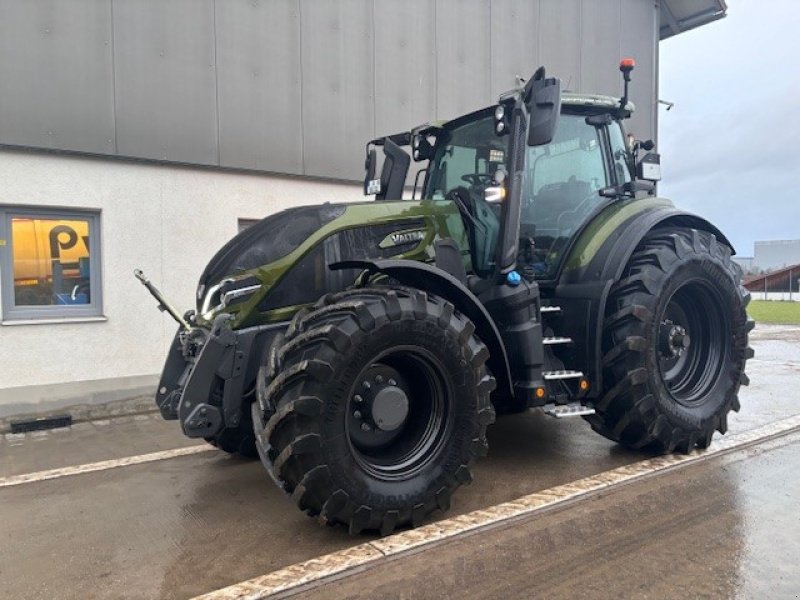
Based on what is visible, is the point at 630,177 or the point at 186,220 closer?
the point at 630,177

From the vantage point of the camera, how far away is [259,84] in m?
7.77

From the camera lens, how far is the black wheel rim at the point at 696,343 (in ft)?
16.2

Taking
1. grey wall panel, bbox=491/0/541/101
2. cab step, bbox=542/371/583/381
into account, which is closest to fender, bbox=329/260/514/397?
cab step, bbox=542/371/583/381

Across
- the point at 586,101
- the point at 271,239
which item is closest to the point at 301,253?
the point at 271,239

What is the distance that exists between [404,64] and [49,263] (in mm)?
5540

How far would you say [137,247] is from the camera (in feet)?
23.0

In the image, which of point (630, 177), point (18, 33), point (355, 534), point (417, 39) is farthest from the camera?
point (417, 39)

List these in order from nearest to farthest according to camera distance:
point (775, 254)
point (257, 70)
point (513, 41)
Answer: point (257, 70) < point (513, 41) < point (775, 254)

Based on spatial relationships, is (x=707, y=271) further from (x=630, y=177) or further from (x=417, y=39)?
(x=417, y=39)

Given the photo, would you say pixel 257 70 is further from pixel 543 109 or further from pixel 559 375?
pixel 559 375

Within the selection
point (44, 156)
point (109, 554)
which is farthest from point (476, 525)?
point (44, 156)

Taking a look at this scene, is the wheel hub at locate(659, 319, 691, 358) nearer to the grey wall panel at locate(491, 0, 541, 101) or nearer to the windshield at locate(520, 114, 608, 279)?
the windshield at locate(520, 114, 608, 279)

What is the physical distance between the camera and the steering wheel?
461cm

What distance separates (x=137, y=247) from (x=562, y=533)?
5611 millimetres
